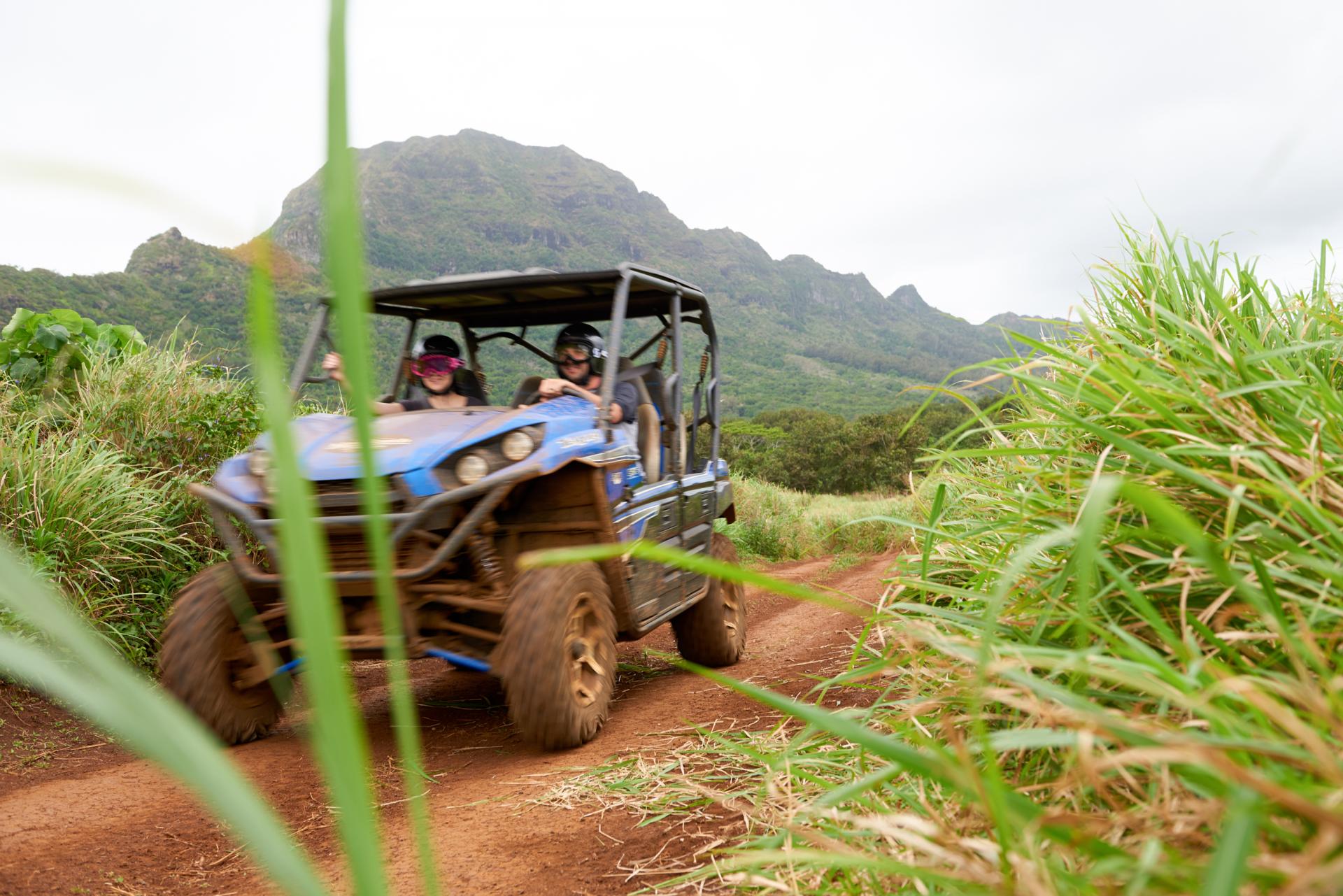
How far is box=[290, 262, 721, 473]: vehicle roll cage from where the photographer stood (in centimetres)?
429

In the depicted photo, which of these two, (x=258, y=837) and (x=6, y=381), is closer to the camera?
(x=258, y=837)

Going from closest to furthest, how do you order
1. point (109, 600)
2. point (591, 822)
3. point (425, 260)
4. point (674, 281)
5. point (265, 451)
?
point (591, 822) < point (265, 451) < point (109, 600) < point (674, 281) < point (425, 260)

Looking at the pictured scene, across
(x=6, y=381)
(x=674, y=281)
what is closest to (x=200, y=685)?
(x=674, y=281)

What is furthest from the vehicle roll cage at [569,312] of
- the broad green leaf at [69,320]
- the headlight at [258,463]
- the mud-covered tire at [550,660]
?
the broad green leaf at [69,320]

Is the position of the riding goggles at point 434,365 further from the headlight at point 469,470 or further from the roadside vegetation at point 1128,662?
the roadside vegetation at point 1128,662

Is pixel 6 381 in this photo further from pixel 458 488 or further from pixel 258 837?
pixel 258 837

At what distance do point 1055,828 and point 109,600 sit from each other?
491 cm

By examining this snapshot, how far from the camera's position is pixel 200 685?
3.29 meters

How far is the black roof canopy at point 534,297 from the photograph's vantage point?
14.7 feet

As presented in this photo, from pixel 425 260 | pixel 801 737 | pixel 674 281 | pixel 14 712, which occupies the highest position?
pixel 425 260

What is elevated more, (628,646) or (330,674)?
(330,674)

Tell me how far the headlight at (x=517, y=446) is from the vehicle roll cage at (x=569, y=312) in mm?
408

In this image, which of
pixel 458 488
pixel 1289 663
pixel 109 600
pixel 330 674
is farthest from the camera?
pixel 109 600

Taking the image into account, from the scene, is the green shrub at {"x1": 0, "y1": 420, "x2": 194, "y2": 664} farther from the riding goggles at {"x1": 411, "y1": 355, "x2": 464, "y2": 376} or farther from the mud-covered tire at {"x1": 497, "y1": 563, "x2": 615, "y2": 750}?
the mud-covered tire at {"x1": 497, "y1": 563, "x2": 615, "y2": 750}
